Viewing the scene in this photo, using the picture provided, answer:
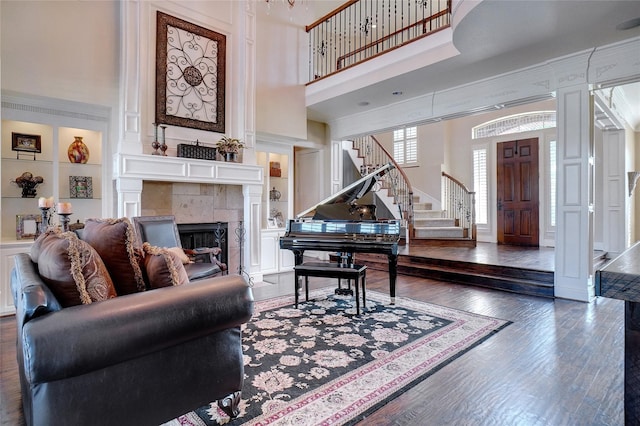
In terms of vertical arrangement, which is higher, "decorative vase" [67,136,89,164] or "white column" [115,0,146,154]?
"white column" [115,0,146,154]

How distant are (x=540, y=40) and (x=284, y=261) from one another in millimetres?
4625

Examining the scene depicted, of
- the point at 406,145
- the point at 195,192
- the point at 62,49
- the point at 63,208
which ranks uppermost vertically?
the point at 406,145

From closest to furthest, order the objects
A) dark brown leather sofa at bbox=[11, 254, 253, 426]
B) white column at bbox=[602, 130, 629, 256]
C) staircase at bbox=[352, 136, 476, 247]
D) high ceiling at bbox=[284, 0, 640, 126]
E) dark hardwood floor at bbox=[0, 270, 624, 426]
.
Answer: dark brown leather sofa at bbox=[11, 254, 253, 426], dark hardwood floor at bbox=[0, 270, 624, 426], high ceiling at bbox=[284, 0, 640, 126], white column at bbox=[602, 130, 629, 256], staircase at bbox=[352, 136, 476, 247]

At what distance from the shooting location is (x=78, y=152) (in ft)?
13.6

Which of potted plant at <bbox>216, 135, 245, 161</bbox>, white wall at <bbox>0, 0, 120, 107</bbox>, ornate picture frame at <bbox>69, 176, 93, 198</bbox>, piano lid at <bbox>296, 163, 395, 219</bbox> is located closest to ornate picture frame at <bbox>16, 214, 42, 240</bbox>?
ornate picture frame at <bbox>69, 176, 93, 198</bbox>

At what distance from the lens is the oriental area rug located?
183 cm

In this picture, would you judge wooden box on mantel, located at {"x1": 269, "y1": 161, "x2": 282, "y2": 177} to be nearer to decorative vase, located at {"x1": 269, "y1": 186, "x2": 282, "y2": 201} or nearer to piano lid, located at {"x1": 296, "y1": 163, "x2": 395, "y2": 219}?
decorative vase, located at {"x1": 269, "y1": 186, "x2": 282, "y2": 201}

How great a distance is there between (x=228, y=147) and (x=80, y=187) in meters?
1.87

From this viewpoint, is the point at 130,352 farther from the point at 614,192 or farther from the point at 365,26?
the point at 614,192

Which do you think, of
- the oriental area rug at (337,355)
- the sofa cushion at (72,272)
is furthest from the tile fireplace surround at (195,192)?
the sofa cushion at (72,272)

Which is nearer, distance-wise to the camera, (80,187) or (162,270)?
(162,270)

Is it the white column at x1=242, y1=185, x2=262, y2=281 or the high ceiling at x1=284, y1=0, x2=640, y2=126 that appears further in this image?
the white column at x1=242, y1=185, x2=262, y2=281

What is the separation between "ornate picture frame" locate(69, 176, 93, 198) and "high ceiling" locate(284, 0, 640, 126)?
3.97m

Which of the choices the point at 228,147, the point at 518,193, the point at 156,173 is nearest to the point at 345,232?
the point at 228,147
